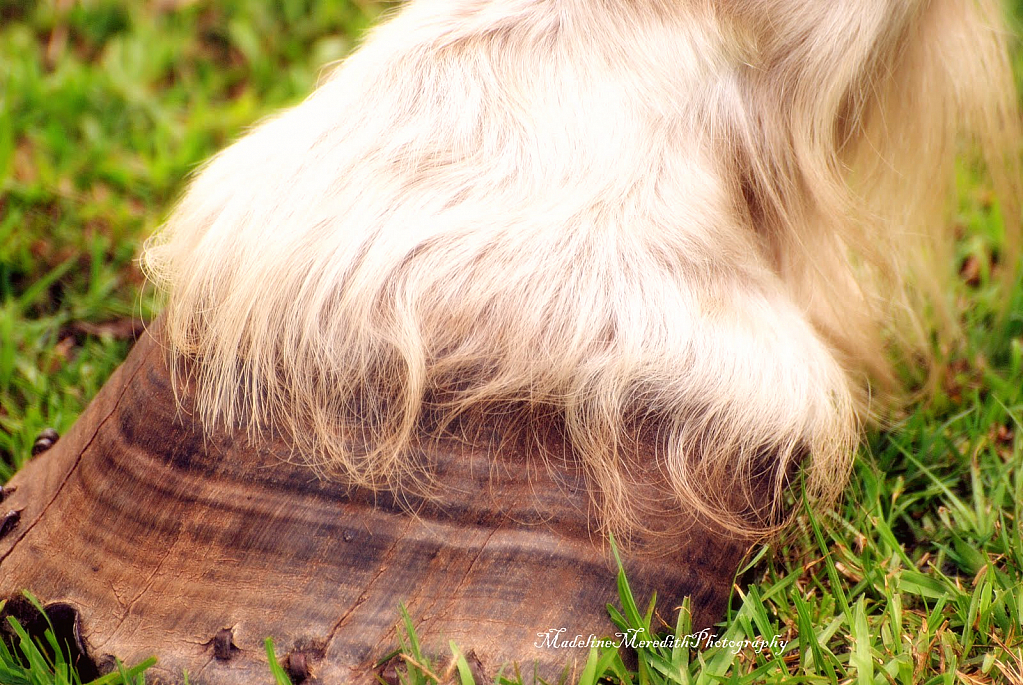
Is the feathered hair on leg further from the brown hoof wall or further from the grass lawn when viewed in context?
the grass lawn

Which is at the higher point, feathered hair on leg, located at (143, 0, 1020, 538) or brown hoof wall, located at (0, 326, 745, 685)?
feathered hair on leg, located at (143, 0, 1020, 538)

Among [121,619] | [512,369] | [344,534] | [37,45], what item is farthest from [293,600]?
[37,45]

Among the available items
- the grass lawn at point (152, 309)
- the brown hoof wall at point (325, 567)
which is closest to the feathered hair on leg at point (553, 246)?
the brown hoof wall at point (325, 567)

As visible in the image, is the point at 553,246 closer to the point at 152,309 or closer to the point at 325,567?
the point at 325,567

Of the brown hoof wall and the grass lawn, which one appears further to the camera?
the grass lawn

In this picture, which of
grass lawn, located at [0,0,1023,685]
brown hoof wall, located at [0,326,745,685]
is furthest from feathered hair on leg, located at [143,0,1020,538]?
grass lawn, located at [0,0,1023,685]

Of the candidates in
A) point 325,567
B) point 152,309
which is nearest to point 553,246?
point 325,567
